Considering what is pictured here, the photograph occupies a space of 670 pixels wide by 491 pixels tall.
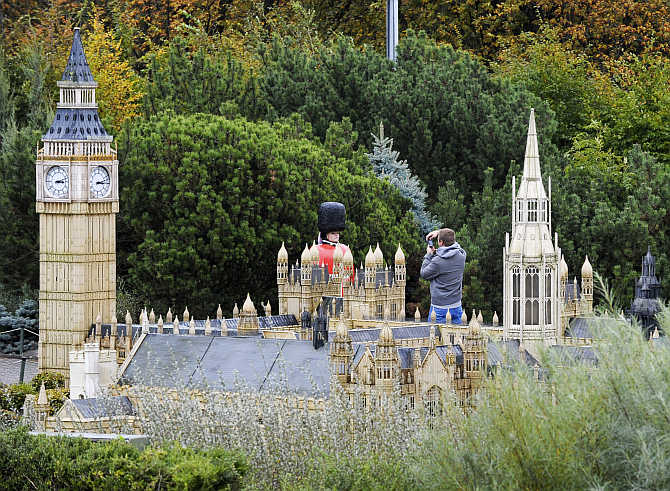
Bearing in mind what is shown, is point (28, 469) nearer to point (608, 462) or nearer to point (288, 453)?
point (288, 453)

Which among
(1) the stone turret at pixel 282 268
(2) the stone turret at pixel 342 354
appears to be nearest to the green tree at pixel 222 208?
(1) the stone turret at pixel 282 268

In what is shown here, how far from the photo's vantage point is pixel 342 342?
A: 28031 millimetres

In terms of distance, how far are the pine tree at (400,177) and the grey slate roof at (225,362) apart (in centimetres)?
1512

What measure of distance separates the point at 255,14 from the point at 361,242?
2251 cm

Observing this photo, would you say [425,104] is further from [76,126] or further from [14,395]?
[14,395]

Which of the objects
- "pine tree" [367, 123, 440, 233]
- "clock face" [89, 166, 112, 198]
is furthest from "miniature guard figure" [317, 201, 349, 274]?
"pine tree" [367, 123, 440, 233]

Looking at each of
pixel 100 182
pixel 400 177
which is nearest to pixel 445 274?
pixel 100 182

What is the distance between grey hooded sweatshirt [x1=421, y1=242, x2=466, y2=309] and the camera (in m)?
34.8

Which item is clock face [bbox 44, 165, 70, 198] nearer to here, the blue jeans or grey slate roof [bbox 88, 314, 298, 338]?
grey slate roof [bbox 88, 314, 298, 338]

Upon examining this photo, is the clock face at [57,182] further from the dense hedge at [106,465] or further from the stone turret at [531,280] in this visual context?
the dense hedge at [106,465]

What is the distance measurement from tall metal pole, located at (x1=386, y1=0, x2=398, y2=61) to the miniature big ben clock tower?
1583 centimetres

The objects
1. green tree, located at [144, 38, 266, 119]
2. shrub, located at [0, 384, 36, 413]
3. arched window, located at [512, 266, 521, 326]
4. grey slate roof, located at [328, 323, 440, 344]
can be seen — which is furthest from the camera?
green tree, located at [144, 38, 266, 119]

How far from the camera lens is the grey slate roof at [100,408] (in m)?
27.8

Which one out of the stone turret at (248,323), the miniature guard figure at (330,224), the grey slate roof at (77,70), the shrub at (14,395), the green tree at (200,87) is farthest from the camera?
the green tree at (200,87)
